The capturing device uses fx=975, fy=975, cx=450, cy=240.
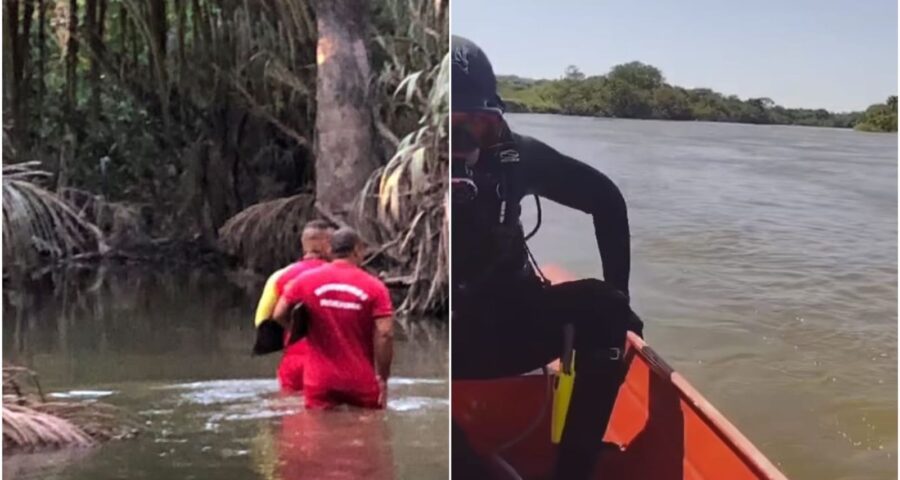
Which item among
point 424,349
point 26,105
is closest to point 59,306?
point 26,105

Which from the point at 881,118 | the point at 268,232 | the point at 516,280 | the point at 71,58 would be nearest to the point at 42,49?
the point at 71,58

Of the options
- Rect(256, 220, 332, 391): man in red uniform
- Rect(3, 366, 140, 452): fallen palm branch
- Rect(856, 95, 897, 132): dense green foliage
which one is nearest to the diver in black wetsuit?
Rect(256, 220, 332, 391): man in red uniform

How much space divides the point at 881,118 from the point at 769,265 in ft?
1.58

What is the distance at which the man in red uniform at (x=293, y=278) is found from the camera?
2.44 meters

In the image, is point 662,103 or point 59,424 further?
point 662,103

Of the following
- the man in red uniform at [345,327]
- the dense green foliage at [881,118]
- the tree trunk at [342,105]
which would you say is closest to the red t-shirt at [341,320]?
the man in red uniform at [345,327]

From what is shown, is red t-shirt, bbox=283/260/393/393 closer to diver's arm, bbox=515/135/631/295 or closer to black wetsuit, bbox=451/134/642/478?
black wetsuit, bbox=451/134/642/478

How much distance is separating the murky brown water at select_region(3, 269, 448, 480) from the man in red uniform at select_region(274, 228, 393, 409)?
4 centimetres

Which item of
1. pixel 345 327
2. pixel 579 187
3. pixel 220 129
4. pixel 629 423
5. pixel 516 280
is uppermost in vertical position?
pixel 220 129

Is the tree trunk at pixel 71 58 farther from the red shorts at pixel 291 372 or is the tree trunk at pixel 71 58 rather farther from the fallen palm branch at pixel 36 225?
the red shorts at pixel 291 372

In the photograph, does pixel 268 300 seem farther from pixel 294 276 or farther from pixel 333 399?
pixel 333 399

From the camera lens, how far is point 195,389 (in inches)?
96.0

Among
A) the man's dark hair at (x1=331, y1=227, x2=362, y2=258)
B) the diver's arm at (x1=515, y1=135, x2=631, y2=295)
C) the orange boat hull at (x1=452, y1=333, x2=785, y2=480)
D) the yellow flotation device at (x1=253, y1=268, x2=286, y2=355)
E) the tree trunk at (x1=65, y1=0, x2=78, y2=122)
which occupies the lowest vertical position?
the orange boat hull at (x1=452, y1=333, x2=785, y2=480)

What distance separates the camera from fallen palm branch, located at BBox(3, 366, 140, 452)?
239 cm
